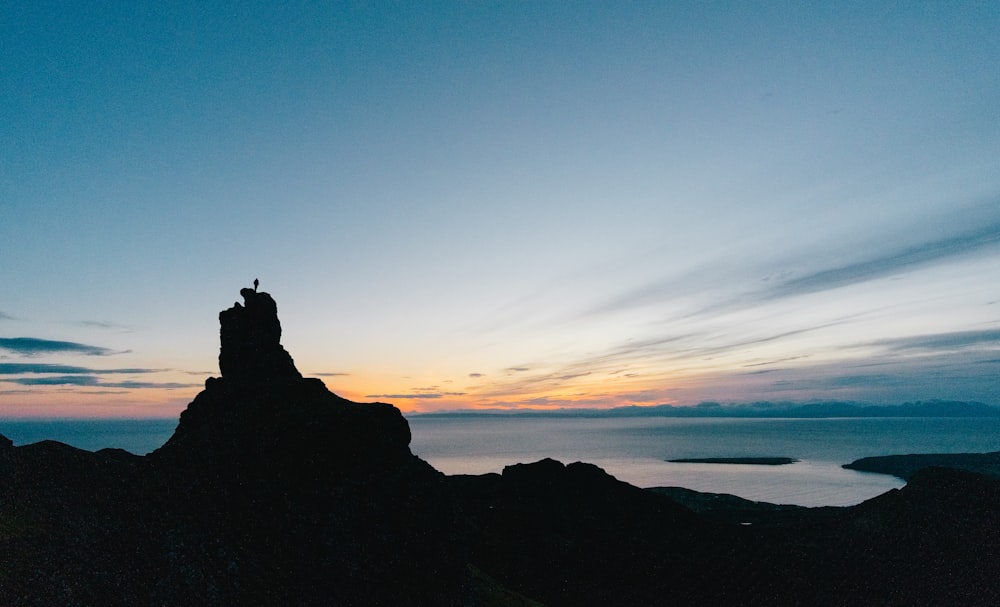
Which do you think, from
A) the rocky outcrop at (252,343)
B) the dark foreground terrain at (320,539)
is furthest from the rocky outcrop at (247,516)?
the rocky outcrop at (252,343)

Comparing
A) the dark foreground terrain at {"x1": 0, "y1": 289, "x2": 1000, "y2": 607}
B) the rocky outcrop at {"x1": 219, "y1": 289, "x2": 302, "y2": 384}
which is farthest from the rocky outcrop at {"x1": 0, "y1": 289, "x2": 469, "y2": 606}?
the rocky outcrop at {"x1": 219, "y1": 289, "x2": 302, "y2": 384}

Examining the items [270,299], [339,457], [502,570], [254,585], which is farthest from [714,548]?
[270,299]

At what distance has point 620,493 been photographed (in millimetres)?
92062

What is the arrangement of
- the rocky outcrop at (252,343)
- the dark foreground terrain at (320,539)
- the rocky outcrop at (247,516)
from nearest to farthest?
the rocky outcrop at (247,516) < the dark foreground terrain at (320,539) < the rocky outcrop at (252,343)

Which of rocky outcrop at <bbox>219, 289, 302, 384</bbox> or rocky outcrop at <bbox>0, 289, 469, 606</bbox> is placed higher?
rocky outcrop at <bbox>219, 289, 302, 384</bbox>

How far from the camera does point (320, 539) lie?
37.2m

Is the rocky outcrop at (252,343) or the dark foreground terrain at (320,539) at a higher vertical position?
the rocky outcrop at (252,343)

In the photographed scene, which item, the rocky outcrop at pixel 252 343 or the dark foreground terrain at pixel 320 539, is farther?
the rocky outcrop at pixel 252 343

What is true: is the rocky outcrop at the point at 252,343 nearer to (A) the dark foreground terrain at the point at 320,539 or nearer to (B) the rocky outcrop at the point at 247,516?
(A) the dark foreground terrain at the point at 320,539

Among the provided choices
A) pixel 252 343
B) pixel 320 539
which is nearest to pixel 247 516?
pixel 320 539

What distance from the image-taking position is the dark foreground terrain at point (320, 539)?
31656mm

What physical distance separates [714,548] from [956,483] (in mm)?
49657

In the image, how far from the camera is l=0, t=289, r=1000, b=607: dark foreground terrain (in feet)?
104

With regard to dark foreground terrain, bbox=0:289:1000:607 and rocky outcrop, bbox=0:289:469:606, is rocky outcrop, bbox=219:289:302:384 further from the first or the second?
rocky outcrop, bbox=0:289:469:606
